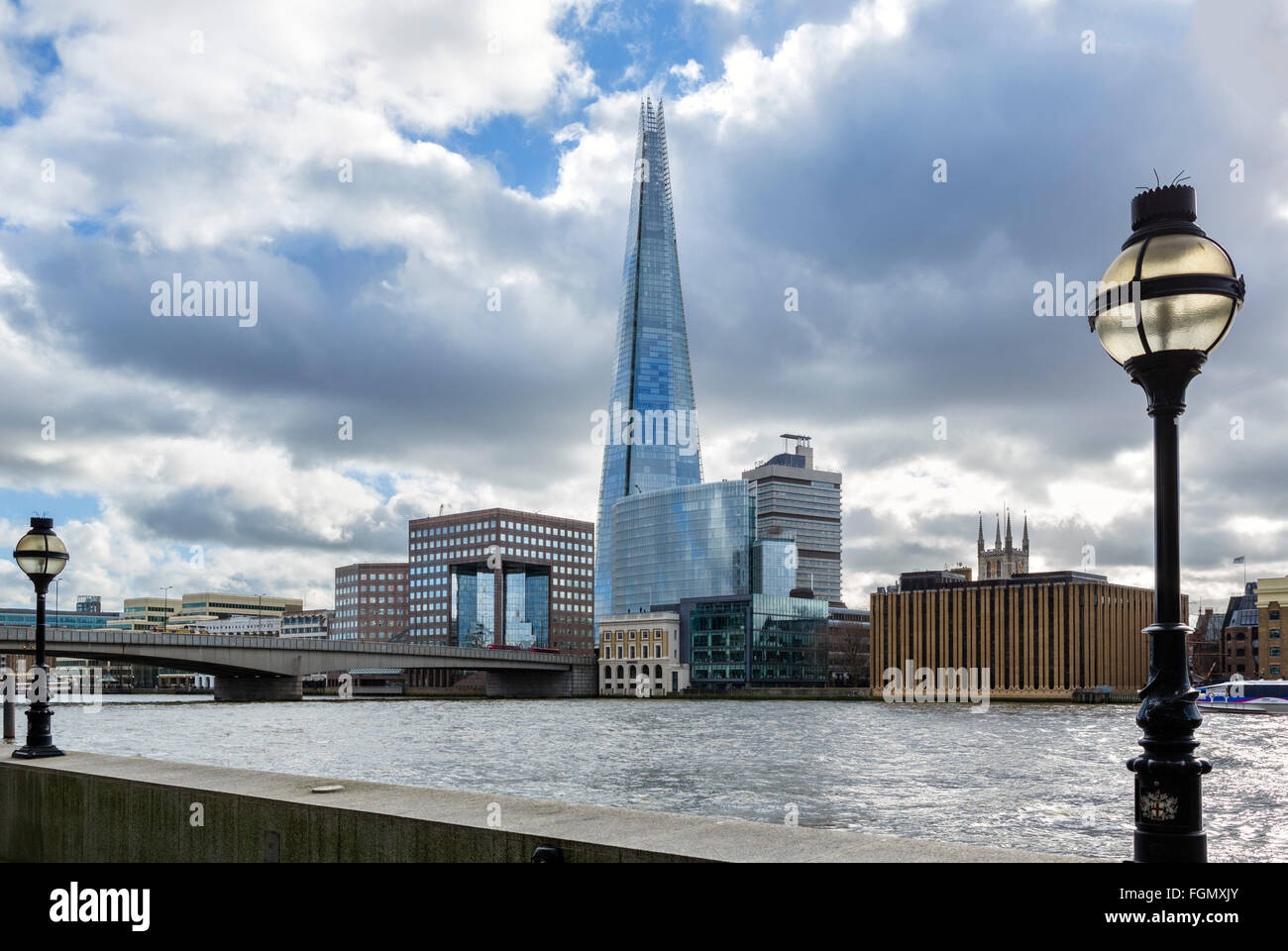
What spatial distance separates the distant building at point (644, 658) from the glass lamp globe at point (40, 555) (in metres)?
172

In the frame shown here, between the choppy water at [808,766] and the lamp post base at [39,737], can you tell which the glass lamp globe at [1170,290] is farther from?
the choppy water at [808,766]

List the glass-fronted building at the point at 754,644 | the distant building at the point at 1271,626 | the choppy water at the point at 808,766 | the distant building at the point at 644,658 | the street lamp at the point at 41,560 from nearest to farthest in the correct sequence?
the street lamp at the point at 41,560 < the choppy water at the point at 808,766 < the distant building at the point at 1271,626 < the distant building at the point at 644,658 < the glass-fronted building at the point at 754,644

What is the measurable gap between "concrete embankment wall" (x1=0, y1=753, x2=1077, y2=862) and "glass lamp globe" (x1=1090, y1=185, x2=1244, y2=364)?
299cm

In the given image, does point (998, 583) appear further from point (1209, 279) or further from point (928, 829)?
point (1209, 279)

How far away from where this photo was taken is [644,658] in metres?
195

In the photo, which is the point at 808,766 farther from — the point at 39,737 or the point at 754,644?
the point at 754,644

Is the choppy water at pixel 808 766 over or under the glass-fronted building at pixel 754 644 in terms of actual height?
over

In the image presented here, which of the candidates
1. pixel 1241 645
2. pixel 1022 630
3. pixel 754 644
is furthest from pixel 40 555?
pixel 1241 645

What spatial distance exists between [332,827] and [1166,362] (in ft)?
22.2

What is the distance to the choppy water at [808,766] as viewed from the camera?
28844mm

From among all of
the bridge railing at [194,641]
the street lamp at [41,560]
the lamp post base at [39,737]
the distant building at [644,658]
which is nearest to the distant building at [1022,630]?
the distant building at [644,658]

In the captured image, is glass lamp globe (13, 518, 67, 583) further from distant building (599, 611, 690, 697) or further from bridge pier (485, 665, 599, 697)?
distant building (599, 611, 690, 697)

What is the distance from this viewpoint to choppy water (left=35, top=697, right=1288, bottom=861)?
94.6 feet

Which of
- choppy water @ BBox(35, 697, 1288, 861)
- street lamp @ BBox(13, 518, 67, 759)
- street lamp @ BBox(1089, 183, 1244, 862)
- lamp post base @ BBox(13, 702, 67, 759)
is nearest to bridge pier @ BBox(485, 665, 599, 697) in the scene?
choppy water @ BBox(35, 697, 1288, 861)
